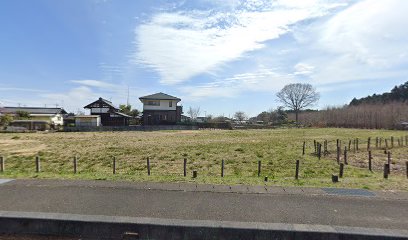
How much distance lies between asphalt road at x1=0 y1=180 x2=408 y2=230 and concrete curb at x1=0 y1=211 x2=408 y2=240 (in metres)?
0.30

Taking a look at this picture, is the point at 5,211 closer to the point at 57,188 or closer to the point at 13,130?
the point at 57,188

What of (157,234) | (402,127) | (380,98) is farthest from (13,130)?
(380,98)

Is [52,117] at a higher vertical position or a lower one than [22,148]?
higher

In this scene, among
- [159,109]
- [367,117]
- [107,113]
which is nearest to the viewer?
[107,113]

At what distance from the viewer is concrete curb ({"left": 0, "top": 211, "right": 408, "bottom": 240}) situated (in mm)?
3422

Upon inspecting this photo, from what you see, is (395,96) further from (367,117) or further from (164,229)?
(164,229)

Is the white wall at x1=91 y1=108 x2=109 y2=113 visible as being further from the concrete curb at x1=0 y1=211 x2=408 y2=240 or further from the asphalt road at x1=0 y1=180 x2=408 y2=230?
the concrete curb at x1=0 y1=211 x2=408 y2=240

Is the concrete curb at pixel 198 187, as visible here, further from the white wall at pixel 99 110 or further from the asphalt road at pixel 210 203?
the white wall at pixel 99 110

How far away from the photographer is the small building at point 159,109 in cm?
4956

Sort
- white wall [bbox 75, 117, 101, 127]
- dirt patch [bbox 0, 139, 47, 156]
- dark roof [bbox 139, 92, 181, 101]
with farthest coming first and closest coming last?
dark roof [bbox 139, 92, 181, 101]
white wall [bbox 75, 117, 101, 127]
dirt patch [bbox 0, 139, 47, 156]

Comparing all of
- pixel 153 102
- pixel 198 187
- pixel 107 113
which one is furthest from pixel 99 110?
pixel 198 187

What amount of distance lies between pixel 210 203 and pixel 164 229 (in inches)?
45.4

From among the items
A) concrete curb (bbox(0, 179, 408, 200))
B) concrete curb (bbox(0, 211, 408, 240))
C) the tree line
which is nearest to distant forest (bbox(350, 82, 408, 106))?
the tree line

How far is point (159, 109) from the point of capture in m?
50.0
